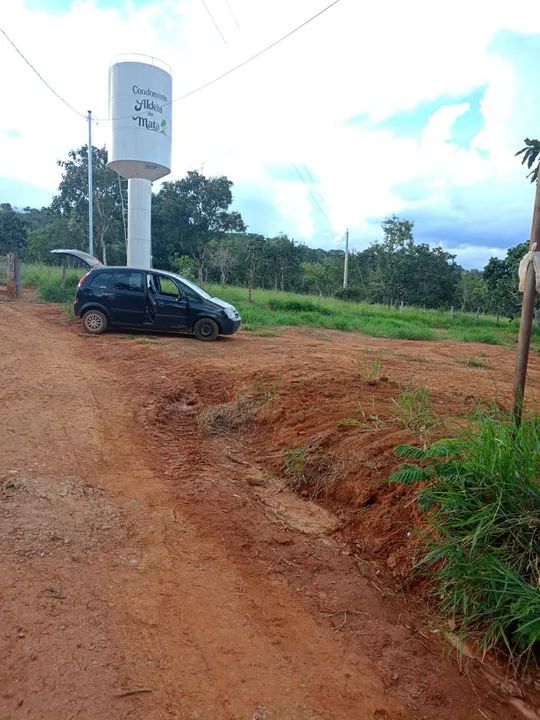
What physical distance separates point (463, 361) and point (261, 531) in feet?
28.5

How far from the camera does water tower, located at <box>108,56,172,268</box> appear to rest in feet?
59.1

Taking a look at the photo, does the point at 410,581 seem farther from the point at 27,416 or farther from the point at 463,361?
the point at 463,361

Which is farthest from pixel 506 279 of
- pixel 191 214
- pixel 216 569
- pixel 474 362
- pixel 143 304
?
pixel 191 214

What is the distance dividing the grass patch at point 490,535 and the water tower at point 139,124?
58.0 ft

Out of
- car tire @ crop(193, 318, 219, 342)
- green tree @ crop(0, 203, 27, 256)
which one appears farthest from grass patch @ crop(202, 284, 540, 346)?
green tree @ crop(0, 203, 27, 256)

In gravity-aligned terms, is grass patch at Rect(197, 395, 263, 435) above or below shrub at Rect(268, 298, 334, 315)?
below

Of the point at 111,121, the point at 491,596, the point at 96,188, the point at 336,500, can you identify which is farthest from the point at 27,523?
the point at 96,188

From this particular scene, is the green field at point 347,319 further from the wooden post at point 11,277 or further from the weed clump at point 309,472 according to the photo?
the weed clump at point 309,472

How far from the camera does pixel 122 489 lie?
3.94 meters

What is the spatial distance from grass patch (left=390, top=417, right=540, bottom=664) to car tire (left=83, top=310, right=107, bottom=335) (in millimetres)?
9150

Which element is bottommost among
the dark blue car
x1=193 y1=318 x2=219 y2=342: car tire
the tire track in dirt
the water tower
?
the tire track in dirt

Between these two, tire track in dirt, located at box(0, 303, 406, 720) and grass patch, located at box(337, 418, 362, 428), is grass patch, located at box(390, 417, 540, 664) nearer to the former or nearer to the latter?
tire track in dirt, located at box(0, 303, 406, 720)

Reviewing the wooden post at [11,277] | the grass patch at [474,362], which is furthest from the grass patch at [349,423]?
the wooden post at [11,277]

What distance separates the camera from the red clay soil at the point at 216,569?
2182 mm
